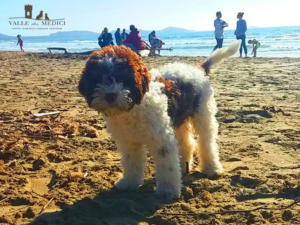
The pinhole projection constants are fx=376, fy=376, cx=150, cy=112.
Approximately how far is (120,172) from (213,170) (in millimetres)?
1230

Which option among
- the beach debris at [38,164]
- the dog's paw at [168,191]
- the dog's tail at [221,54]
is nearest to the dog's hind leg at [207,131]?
the dog's tail at [221,54]

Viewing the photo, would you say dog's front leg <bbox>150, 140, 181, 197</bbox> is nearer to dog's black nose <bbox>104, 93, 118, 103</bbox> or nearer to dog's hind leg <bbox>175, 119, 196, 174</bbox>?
dog's black nose <bbox>104, 93, 118, 103</bbox>

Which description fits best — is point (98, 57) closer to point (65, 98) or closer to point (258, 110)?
point (258, 110)

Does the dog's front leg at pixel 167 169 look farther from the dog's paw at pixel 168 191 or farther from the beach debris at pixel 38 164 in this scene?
the beach debris at pixel 38 164

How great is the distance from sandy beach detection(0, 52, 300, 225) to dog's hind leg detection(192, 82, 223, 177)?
0.57ft

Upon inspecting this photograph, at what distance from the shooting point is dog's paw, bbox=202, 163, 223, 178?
189 inches

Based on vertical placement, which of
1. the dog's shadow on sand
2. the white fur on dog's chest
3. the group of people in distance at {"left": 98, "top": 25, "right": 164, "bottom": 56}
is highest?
the group of people in distance at {"left": 98, "top": 25, "right": 164, "bottom": 56}

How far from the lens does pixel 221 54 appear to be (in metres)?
5.43

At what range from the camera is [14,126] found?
6.75 meters

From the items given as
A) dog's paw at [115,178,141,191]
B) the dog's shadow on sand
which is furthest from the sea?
the dog's shadow on sand

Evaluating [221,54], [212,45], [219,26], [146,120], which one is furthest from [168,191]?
[212,45]

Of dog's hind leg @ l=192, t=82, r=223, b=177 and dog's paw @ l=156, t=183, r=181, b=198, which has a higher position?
dog's hind leg @ l=192, t=82, r=223, b=177

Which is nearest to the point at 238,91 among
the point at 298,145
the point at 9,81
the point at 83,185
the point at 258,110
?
the point at 258,110

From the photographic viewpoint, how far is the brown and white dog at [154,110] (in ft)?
11.9
